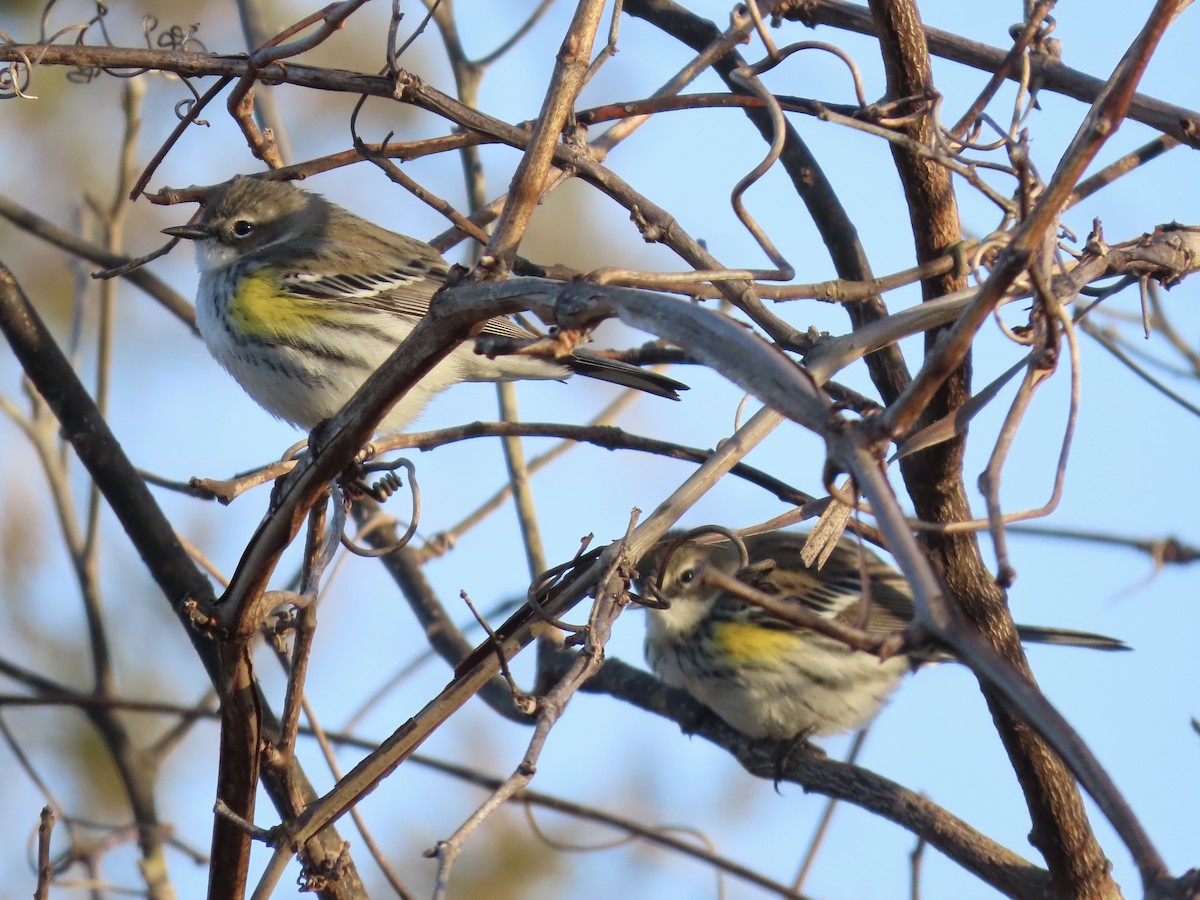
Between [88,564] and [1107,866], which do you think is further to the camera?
[88,564]

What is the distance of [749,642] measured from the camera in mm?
5047

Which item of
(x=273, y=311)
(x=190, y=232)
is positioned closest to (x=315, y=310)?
(x=273, y=311)

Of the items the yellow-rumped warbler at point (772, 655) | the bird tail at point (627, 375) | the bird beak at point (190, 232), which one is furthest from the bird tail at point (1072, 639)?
the bird beak at point (190, 232)

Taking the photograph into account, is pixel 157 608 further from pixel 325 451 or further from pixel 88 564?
pixel 325 451

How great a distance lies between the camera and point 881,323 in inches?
65.0

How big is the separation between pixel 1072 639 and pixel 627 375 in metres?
2.45

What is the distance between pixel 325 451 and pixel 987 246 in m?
Result: 1.05

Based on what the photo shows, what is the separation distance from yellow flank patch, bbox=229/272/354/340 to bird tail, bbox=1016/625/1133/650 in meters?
2.81

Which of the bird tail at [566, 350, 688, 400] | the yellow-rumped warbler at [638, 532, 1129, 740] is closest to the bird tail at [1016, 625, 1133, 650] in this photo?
the yellow-rumped warbler at [638, 532, 1129, 740]

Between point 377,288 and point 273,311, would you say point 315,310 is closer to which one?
point 273,311

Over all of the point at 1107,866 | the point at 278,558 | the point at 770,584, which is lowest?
the point at 1107,866

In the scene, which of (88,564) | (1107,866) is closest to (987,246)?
(1107,866)

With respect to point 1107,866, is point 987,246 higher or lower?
higher

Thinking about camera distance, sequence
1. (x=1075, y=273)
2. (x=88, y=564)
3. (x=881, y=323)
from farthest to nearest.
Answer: (x=88, y=564)
(x=1075, y=273)
(x=881, y=323)
